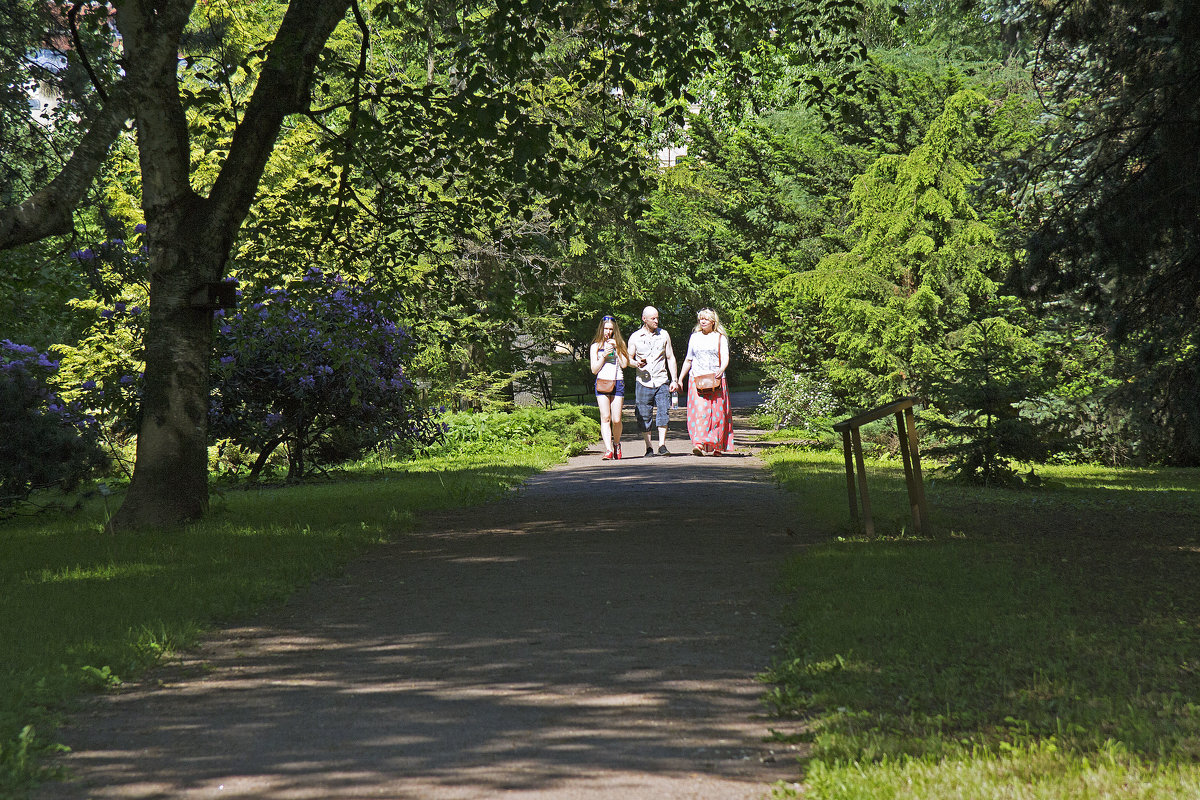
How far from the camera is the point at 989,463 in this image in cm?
1278

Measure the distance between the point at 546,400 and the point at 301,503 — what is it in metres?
19.4

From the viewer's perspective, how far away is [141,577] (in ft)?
23.5

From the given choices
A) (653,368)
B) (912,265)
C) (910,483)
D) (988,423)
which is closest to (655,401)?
(653,368)

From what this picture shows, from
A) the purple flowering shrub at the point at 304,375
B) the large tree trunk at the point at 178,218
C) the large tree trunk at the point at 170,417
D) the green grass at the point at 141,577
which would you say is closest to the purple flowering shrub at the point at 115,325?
the purple flowering shrub at the point at 304,375

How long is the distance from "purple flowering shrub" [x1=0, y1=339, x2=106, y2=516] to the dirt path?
16.6ft

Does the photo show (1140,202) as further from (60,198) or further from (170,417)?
(60,198)

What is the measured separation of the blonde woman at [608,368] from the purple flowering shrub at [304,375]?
2962mm

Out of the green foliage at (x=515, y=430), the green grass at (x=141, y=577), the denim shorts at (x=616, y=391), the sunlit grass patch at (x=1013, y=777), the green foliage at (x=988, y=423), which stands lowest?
the sunlit grass patch at (x=1013, y=777)

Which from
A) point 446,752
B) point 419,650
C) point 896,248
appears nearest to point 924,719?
point 446,752

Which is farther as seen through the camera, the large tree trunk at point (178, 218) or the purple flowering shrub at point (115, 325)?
the purple flowering shrub at point (115, 325)

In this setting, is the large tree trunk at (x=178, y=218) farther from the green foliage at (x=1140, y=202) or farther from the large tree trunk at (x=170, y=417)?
the green foliage at (x=1140, y=202)

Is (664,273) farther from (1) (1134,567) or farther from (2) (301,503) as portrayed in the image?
(1) (1134,567)

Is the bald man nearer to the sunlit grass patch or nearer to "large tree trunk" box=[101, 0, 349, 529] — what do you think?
"large tree trunk" box=[101, 0, 349, 529]

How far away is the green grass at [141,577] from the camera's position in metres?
4.81
